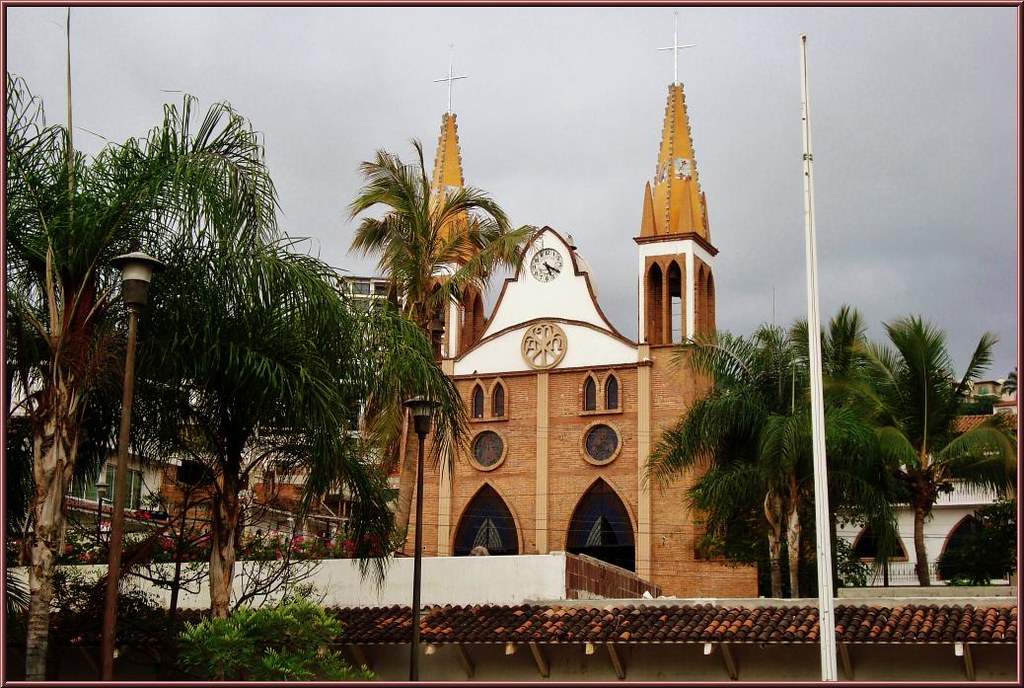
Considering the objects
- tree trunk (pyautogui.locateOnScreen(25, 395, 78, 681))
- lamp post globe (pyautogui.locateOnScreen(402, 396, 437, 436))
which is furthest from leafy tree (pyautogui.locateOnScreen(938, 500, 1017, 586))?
tree trunk (pyautogui.locateOnScreen(25, 395, 78, 681))

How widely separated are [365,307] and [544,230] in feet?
80.0

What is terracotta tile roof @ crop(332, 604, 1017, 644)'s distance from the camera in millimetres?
19109

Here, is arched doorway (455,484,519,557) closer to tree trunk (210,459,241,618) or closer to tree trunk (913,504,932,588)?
tree trunk (913,504,932,588)

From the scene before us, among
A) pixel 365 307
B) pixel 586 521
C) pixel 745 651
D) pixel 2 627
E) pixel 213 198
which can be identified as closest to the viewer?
pixel 2 627

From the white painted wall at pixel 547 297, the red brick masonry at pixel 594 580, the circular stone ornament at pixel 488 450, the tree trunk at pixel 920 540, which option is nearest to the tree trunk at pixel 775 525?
the tree trunk at pixel 920 540

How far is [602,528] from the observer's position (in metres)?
40.5

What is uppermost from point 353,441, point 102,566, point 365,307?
point 365,307

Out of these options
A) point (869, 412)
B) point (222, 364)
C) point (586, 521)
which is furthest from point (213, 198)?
point (586, 521)

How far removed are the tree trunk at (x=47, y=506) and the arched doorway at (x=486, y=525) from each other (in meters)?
27.8

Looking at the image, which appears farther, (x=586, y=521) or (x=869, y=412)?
(x=586, y=521)

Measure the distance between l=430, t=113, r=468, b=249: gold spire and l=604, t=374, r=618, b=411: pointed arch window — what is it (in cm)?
912

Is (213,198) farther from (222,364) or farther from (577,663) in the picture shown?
(577,663)

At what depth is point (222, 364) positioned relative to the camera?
16203 mm

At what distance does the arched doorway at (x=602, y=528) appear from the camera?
40000mm
